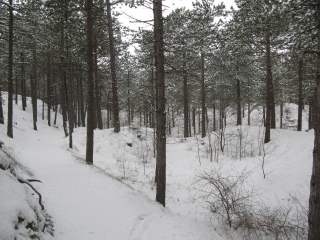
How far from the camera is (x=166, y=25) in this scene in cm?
1290

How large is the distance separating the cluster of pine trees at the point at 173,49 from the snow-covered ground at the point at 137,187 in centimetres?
135

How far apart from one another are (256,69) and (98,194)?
781 inches

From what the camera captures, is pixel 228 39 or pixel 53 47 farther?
pixel 53 47

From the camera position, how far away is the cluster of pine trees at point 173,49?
7.14 metres

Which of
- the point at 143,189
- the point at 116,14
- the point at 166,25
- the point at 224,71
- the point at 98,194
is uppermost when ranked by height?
the point at 116,14

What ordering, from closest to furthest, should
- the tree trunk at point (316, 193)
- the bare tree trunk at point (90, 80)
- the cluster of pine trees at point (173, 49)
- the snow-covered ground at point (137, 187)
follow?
the tree trunk at point (316, 193) < the snow-covered ground at point (137, 187) < the cluster of pine trees at point (173, 49) < the bare tree trunk at point (90, 80)

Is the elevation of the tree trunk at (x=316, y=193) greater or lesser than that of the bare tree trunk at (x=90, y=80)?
lesser

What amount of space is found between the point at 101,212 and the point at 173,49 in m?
11.3

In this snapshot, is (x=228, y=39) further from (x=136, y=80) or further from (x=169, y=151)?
(x=136, y=80)

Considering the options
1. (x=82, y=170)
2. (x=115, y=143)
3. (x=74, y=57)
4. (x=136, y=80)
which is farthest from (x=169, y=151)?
(x=136, y=80)

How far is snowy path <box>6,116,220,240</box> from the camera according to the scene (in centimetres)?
512

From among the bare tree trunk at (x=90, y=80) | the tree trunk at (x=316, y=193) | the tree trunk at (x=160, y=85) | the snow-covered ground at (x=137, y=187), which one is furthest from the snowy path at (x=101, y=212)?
the tree trunk at (x=316, y=193)

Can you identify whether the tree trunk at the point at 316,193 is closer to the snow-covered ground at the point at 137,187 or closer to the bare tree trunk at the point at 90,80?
the snow-covered ground at the point at 137,187

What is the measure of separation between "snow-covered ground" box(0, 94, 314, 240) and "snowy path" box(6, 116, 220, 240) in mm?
A: 22
